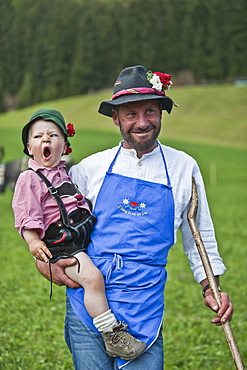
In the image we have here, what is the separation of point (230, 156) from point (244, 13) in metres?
22.6

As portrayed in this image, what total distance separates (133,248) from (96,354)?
1.76 feet

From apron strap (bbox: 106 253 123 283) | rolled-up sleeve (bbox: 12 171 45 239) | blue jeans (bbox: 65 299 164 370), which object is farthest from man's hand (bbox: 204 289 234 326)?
rolled-up sleeve (bbox: 12 171 45 239)

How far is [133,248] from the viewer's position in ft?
9.24

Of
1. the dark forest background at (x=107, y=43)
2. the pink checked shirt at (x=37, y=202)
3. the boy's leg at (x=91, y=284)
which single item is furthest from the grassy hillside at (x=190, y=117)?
the boy's leg at (x=91, y=284)

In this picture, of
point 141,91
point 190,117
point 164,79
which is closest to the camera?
point 141,91

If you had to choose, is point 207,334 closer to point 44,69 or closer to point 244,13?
point 44,69

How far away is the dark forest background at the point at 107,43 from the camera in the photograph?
98.0 ft

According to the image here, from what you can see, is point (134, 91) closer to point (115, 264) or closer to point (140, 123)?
point (140, 123)

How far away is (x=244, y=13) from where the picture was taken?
5003 centimetres

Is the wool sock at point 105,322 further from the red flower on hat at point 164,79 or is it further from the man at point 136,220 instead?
the red flower on hat at point 164,79

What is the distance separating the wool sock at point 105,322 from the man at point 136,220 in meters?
0.09


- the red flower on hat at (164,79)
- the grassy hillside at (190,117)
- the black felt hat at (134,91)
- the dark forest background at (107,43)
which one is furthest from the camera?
the grassy hillside at (190,117)

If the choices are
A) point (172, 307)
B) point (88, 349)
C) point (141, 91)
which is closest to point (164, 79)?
point (141, 91)

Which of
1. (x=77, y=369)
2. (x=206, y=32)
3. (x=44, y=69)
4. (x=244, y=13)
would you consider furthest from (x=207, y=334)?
(x=206, y=32)
